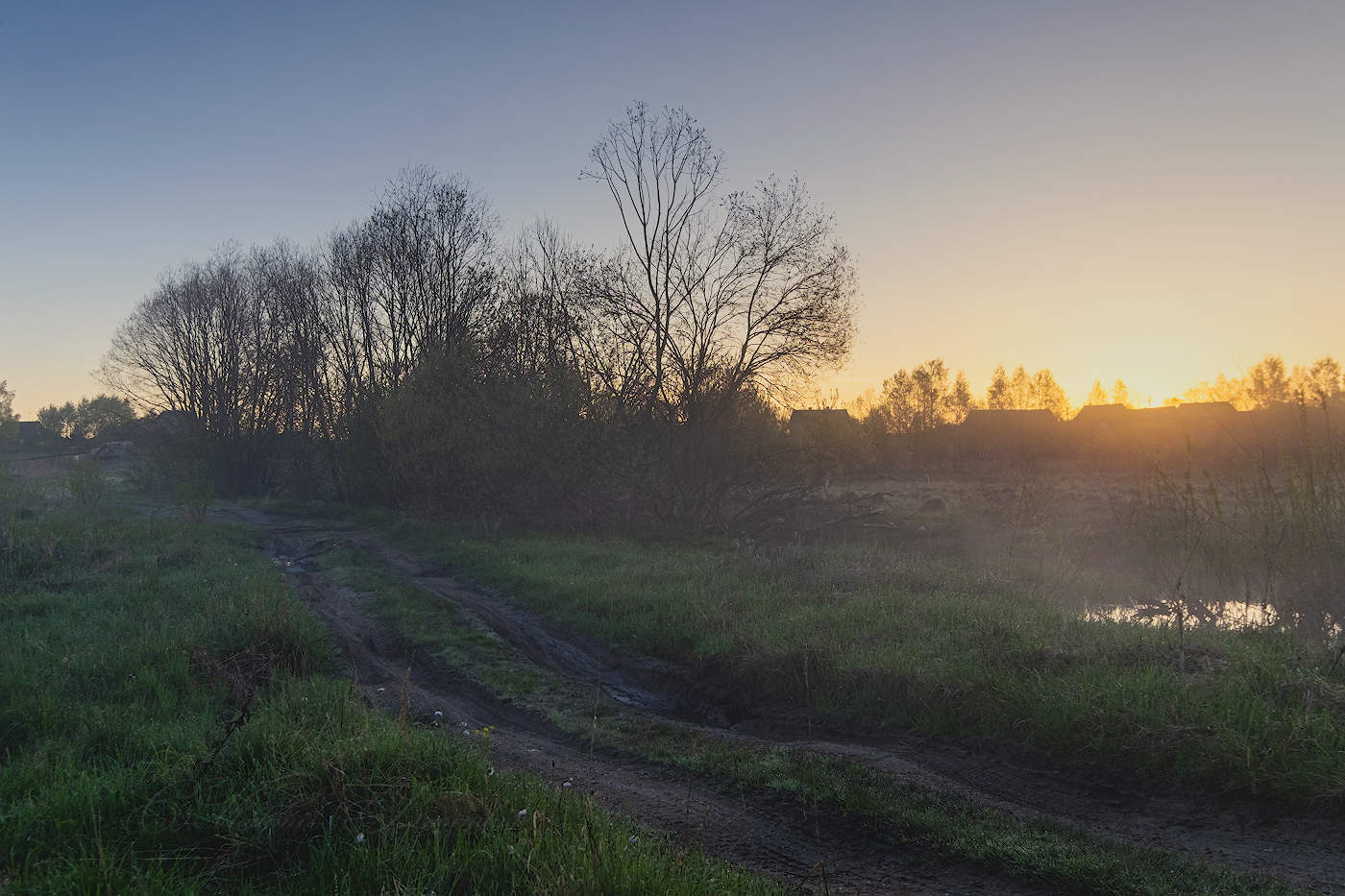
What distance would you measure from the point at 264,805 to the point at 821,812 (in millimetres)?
3734

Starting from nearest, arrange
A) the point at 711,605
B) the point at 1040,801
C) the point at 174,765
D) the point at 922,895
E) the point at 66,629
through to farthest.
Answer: the point at 922,895 → the point at 174,765 → the point at 1040,801 → the point at 66,629 → the point at 711,605

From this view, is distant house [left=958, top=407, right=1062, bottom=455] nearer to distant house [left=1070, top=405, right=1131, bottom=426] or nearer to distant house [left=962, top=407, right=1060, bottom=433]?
distant house [left=962, top=407, right=1060, bottom=433]

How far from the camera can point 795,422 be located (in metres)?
24.8

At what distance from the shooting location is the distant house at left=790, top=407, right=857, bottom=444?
24.4 metres

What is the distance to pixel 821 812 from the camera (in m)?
5.60

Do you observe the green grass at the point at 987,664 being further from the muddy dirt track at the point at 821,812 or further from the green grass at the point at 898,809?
the green grass at the point at 898,809

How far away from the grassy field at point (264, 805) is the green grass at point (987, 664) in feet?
12.2

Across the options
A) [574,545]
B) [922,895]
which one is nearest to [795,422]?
[574,545]

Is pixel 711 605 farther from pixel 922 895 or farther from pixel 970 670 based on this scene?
pixel 922 895

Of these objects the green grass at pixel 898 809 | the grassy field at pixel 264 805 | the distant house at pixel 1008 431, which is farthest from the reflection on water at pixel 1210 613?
the distant house at pixel 1008 431

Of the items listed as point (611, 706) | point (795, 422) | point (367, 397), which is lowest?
point (611, 706)

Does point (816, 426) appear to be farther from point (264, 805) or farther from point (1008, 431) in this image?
point (1008, 431)

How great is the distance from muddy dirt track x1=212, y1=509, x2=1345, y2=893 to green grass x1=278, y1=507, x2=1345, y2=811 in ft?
A: 1.04

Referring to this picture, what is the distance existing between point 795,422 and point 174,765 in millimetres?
21230
